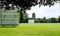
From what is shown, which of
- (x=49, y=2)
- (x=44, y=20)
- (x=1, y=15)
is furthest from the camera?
(x=44, y=20)

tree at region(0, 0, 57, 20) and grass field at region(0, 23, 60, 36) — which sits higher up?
tree at region(0, 0, 57, 20)

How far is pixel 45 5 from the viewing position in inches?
232

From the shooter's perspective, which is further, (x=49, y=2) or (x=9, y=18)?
(x=9, y=18)

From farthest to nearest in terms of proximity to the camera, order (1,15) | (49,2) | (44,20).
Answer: (44,20) → (1,15) → (49,2)

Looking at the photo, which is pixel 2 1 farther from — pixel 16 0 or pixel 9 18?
pixel 9 18

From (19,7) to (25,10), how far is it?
0.20m

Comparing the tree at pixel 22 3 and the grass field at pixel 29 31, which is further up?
the tree at pixel 22 3

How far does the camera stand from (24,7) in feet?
19.7

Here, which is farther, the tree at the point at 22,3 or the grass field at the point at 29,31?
the grass field at the point at 29,31

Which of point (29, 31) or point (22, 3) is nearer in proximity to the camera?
point (22, 3)

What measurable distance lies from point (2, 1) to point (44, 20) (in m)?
63.9

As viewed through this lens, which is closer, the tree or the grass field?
the tree

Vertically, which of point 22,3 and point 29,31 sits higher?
point 22,3

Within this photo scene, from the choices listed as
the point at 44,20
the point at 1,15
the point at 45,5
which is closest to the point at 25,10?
the point at 45,5
